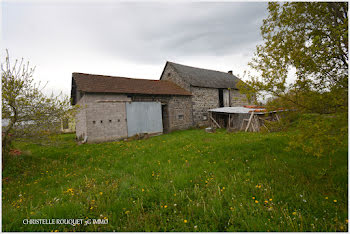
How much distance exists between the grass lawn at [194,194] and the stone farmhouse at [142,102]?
534cm

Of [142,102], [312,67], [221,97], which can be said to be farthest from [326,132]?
[221,97]

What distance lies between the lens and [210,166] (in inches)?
197

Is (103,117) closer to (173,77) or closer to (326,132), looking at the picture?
(173,77)

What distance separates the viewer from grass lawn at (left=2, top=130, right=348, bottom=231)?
8.97 ft

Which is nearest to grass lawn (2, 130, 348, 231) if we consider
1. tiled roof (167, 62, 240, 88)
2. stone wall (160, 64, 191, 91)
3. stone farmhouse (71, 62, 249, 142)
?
stone farmhouse (71, 62, 249, 142)

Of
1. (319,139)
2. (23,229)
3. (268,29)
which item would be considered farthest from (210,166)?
(23,229)

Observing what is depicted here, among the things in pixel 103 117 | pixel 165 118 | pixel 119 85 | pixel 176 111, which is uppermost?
pixel 119 85

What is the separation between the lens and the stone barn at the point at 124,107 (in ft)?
38.2

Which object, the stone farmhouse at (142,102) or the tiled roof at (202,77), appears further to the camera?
the tiled roof at (202,77)

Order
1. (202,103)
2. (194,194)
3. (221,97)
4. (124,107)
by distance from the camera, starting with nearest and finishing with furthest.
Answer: (194,194), (124,107), (202,103), (221,97)

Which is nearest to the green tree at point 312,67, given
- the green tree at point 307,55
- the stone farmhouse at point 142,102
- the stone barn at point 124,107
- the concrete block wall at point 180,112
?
the green tree at point 307,55

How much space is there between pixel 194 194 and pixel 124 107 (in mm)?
10747

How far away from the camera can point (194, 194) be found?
3.54 metres

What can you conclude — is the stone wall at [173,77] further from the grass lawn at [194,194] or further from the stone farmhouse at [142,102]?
the grass lawn at [194,194]
